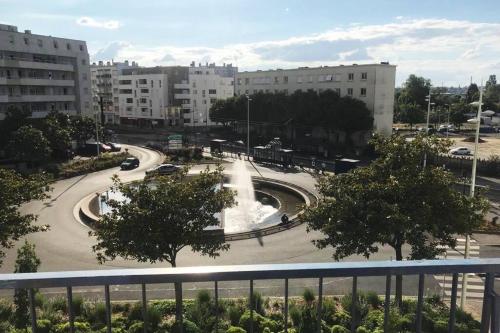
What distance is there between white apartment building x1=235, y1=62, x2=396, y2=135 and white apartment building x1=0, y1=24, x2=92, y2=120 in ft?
93.6

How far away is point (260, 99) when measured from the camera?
62.9m

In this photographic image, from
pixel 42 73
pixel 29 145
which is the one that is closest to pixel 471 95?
pixel 42 73

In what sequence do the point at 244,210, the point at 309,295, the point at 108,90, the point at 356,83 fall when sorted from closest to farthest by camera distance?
the point at 309,295, the point at 244,210, the point at 356,83, the point at 108,90

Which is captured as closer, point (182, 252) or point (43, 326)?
point (43, 326)

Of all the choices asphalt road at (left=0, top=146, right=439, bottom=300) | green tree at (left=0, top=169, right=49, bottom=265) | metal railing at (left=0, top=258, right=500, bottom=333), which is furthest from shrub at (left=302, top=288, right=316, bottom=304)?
green tree at (left=0, top=169, right=49, bottom=265)

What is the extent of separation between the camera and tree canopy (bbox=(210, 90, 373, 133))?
52281 mm

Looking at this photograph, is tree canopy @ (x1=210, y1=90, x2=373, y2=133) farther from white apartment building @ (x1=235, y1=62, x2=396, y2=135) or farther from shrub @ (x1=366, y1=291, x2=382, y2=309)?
shrub @ (x1=366, y1=291, x2=382, y2=309)

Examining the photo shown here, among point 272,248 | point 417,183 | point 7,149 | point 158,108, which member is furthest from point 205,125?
point 417,183

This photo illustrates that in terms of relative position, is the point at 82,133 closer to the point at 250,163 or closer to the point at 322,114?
the point at 250,163

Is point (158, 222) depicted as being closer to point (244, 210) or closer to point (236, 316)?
point (236, 316)

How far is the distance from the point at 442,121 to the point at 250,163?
60.9 meters

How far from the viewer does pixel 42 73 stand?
56531 millimetres

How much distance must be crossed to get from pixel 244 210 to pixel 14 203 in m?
15.0

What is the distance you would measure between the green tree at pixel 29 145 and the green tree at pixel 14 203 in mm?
20285
